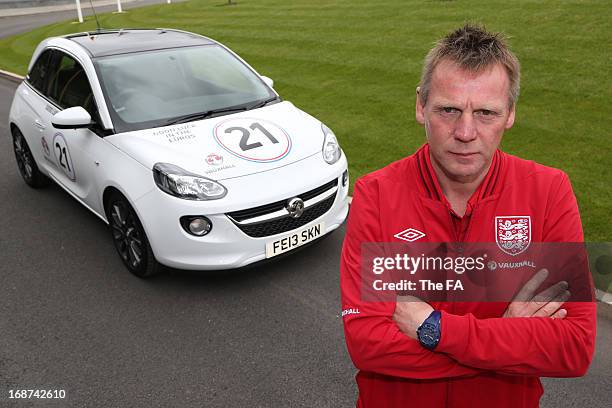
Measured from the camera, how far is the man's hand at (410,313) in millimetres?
1763

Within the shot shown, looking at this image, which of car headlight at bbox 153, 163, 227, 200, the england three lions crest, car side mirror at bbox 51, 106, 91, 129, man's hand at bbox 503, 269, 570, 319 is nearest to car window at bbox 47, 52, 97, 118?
car side mirror at bbox 51, 106, 91, 129

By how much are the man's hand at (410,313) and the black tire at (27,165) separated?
5956 mm

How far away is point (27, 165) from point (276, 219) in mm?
4050

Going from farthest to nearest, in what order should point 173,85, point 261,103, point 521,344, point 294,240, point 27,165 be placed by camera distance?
point 27,165 < point 261,103 < point 173,85 < point 294,240 < point 521,344

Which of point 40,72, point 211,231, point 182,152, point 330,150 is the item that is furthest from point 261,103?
point 40,72

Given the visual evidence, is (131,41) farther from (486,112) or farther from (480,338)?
(480,338)

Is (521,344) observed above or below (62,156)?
above

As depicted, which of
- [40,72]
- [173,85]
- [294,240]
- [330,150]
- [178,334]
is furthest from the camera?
[40,72]

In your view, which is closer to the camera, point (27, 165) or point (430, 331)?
point (430, 331)

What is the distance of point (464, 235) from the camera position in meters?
1.85

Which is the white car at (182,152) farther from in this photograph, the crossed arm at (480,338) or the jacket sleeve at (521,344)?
the jacket sleeve at (521,344)

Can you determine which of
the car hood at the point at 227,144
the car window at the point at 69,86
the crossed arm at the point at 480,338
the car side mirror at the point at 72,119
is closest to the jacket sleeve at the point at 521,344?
the crossed arm at the point at 480,338

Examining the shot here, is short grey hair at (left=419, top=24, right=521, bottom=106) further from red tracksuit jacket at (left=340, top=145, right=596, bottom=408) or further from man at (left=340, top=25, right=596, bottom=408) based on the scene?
red tracksuit jacket at (left=340, top=145, right=596, bottom=408)

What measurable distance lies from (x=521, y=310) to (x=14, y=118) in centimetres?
663
